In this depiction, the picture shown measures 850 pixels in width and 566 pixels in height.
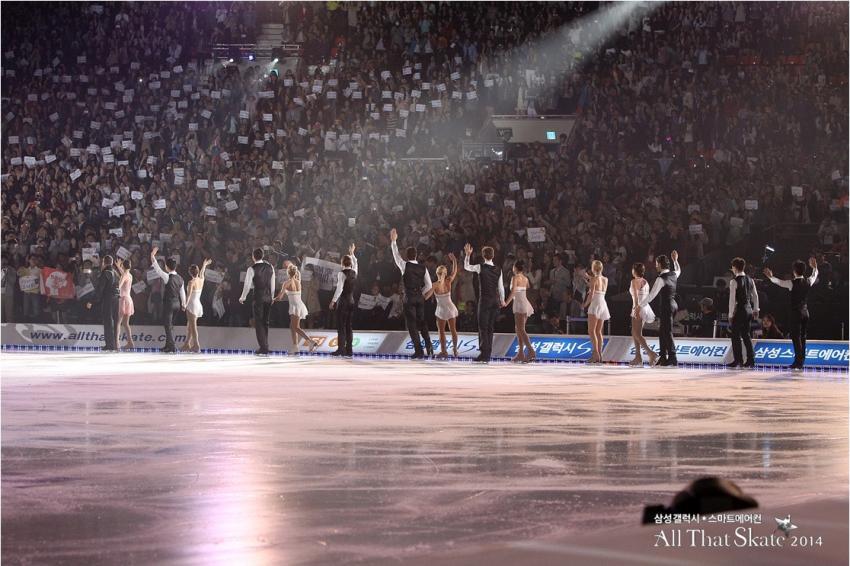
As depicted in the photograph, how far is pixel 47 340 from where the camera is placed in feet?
90.0

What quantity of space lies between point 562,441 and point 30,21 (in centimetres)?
3336

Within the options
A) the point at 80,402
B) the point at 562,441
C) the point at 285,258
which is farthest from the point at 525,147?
the point at 562,441

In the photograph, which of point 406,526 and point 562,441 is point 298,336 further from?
point 406,526

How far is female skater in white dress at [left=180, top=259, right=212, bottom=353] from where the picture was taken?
24156 mm

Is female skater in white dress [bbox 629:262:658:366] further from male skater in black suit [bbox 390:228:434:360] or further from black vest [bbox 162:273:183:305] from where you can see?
black vest [bbox 162:273:183:305]

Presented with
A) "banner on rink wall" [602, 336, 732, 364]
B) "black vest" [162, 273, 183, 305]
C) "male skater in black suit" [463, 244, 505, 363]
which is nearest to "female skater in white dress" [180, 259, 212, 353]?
"black vest" [162, 273, 183, 305]

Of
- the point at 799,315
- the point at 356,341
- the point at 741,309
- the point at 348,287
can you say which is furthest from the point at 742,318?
the point at 356,341

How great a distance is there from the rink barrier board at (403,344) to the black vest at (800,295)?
5.12ft

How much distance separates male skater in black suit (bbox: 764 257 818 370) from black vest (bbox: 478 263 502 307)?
4713 millimetres

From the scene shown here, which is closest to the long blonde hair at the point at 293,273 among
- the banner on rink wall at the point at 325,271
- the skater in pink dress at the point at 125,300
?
the banner on rink wall at the point at 325,271

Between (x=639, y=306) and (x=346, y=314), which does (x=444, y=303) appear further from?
(x=639, y=306)

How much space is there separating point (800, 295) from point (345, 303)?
28.0ft

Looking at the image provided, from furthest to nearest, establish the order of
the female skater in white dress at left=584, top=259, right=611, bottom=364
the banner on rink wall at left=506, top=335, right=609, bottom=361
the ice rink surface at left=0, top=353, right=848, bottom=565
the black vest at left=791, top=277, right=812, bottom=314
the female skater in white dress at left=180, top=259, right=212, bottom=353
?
the female skater in white dress at left=180, top=259, right=212, bottom=353 < the banner on rink wall at left=506, top=335, right=609, bottom=361 < the female skater in white dress at left=584, top=259, right=611, bottom=364 < the black vest at left=791, top=277, right=812, bottom=314 < the ice rink surface at left=0, top=353, right=848, bottom=565

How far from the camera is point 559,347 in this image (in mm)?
22922
